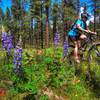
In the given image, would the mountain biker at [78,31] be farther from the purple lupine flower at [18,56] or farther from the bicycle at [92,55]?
the purple lupine flower at [18,56]

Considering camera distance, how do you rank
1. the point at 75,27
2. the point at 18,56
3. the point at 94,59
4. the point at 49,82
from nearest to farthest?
1. the point at 18,56
2. the point at 49,82
3. the point at 94,59
4. the point at 75,27

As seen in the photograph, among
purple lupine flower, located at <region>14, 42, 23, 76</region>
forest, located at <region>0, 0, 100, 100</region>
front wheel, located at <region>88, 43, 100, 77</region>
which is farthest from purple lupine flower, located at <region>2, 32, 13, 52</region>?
front wheel, located at <region>88, 43, 100, 77</region>

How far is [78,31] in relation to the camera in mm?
10719

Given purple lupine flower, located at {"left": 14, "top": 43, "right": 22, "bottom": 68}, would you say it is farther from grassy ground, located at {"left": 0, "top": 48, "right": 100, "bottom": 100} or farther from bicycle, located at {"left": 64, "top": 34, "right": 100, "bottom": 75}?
bicycle, located at {"left": 64, "top": 34, "right": 100, "bottom": 75}

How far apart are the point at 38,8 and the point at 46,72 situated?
1945 inches

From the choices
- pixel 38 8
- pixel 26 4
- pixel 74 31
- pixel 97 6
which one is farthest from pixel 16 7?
pixel 74 31

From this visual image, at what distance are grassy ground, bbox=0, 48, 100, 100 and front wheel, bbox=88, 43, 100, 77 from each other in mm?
199

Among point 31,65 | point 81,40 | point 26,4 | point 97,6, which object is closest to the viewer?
point 31,65

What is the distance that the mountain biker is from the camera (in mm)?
10375

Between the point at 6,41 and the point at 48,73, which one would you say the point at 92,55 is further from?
the point at 6,41

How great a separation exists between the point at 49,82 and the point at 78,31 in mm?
2782

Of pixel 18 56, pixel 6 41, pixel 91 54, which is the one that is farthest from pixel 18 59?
pixel 91 54

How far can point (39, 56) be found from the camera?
34.3 feet

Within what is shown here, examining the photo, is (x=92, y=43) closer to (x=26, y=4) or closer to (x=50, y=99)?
(x=50, y=99)
